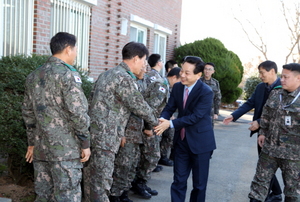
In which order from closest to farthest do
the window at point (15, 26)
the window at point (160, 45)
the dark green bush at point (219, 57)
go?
1. the window at point (15, 26)
2. the window at point (160, 45)
3. the dark green bush at point (219, 57)

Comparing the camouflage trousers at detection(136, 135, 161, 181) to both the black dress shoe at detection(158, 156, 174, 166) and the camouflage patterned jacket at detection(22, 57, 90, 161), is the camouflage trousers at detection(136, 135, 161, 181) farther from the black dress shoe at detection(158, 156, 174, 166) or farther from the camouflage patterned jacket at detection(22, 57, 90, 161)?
the camouflage patterned jacket at detection(22, 57, 90, 161)

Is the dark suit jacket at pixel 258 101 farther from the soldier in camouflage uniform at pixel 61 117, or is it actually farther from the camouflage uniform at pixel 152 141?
the soldier in camouflage uniform at pixel 61 117

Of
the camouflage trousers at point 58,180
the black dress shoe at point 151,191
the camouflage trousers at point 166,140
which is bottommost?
the black dress shoe at point 151,191

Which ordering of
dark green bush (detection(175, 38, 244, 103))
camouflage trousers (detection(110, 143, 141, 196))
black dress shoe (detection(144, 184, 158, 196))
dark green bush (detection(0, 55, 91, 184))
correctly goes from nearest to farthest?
dark green bush (detection(0, 55, 91, 184)) → camouflage trousers (detection(110, 143, 141, 196)) → black dress shoe (detection(144, 184, 158, 196)) → dark green bush (detection(175, 38, 244, 103))

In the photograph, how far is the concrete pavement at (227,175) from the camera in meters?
5.71

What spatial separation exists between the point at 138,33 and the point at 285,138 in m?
7.91

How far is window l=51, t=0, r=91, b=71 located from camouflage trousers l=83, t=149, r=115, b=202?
12.6ft

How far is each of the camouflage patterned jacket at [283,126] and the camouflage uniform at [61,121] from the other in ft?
8.02

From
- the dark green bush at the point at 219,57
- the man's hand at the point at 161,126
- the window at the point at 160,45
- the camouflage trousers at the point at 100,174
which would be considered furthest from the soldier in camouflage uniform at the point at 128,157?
the dark green bush at the point at 219,57

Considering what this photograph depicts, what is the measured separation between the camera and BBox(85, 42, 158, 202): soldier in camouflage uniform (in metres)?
4.10

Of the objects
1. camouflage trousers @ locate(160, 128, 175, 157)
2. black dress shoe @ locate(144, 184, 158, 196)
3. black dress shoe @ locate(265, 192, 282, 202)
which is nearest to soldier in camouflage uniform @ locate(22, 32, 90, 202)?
black dress shoe @ locate(144, 184, 158, 196)

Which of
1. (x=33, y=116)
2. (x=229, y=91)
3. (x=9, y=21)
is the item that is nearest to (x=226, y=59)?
(x=229, y=91)

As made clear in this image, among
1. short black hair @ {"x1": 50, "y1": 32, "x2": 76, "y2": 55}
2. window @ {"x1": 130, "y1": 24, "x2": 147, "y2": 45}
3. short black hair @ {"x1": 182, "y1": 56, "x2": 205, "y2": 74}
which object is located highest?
window @ {"x1": 130, "y1": 24, "x2": 147, "y2": 45}

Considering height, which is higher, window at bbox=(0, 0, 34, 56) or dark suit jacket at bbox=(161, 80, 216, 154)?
window at bbox=(0, 0, 34, 56)
